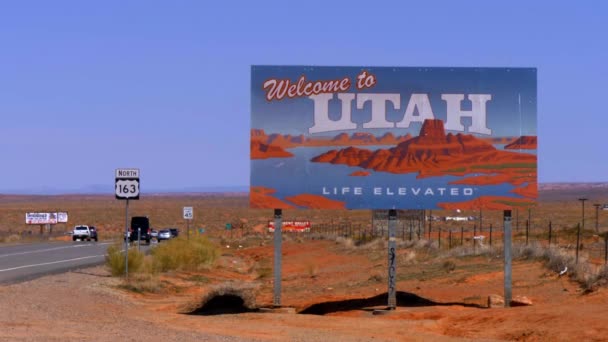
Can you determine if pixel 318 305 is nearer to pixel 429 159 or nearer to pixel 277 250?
pixel 277 250

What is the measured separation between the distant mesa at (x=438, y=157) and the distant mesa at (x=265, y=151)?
2.55 feet

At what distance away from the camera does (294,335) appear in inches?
623

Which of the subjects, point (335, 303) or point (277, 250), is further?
point (335, 303)

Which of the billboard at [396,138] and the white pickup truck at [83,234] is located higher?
the billboard at [396,138]

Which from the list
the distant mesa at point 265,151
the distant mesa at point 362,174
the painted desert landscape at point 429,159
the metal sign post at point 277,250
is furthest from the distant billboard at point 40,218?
the distant mesa at point 362,174

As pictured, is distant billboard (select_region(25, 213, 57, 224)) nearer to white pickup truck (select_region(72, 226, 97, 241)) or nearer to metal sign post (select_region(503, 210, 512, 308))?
white pickup truck (select_region(72, 226, 97, 241))

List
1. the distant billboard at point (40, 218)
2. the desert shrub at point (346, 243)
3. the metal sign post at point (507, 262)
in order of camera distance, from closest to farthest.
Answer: the metal sign post at point (507, 262) → the desert shrub at point (346, 243) → the distant billboard at point (40, 218)

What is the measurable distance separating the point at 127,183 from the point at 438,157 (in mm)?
9461

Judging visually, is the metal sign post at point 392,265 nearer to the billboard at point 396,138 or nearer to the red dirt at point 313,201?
the billboard at point 396,138

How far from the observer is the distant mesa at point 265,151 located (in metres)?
20.8

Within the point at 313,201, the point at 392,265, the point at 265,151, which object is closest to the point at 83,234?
the point at 265,151

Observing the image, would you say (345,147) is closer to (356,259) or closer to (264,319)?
(264,319)

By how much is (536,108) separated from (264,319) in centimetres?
718

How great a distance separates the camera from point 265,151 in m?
20.8
